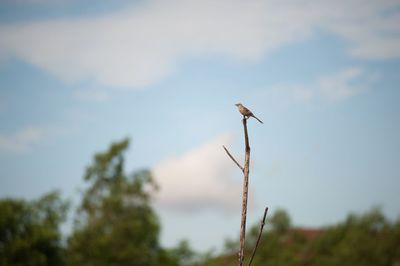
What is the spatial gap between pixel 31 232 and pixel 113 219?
27.8 ft

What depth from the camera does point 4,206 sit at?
4753cm

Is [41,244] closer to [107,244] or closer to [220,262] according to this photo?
[107,244]

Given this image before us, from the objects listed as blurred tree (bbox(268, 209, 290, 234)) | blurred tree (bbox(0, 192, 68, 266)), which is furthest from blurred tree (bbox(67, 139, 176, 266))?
blurred tree (bbox(268, 209, 290, 234))

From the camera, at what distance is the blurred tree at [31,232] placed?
147 feet

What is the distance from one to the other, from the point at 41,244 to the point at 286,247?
144ft

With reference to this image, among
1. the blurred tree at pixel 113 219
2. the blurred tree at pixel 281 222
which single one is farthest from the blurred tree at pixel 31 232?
the blurred tree at pixel 281 222

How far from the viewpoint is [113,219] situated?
50750 mm

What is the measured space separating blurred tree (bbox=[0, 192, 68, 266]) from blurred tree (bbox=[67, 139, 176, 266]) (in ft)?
7.17

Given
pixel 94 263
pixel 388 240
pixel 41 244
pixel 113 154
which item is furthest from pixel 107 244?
pixel 388 240

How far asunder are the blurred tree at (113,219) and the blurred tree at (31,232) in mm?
2185

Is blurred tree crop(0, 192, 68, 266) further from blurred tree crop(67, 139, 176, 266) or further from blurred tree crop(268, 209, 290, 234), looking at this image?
blurred tree crop(268, 209, 290, 234)

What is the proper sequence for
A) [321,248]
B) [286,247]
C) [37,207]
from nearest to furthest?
[37,207], [321,248], [286,247]

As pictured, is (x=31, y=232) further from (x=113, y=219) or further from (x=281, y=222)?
(x=281, y=222)

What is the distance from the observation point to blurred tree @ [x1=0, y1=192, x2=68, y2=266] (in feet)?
147
